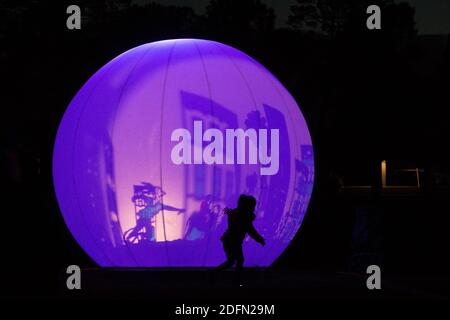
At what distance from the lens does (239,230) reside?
1028 centimetres

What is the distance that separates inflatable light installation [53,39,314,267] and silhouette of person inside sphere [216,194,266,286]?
434mm

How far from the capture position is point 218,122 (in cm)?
1077

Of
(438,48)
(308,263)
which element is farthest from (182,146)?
(438,48)

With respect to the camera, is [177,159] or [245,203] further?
[177,159]

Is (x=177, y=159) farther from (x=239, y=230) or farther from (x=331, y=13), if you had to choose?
(x=331, y=13)

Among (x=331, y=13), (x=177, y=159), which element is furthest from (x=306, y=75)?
(x=177, y=159)

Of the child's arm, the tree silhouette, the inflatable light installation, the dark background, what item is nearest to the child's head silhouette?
the child's arm

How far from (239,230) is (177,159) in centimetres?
117

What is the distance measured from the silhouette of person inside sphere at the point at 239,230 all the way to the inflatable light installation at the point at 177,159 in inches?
17.1

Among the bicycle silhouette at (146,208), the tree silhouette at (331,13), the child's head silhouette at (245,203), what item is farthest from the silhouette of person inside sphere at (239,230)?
the tree silhouette at (331,13)

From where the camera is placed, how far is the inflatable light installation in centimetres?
1067

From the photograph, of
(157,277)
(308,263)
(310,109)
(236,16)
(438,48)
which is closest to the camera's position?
(157,277)

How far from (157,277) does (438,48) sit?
7925cm

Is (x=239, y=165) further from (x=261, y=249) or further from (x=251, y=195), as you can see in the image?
(x=261, y=249)
